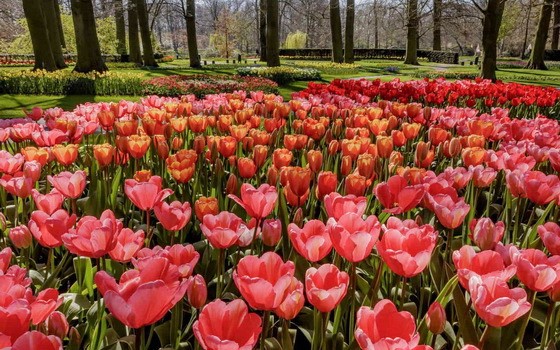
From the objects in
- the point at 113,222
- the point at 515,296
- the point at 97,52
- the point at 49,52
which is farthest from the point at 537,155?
the point at 97,52

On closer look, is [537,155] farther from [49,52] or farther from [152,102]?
[49,52]

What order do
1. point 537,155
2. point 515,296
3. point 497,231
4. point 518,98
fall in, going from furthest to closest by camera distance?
point 518,98 → point 537,155 → point 497,231 → point 515,296

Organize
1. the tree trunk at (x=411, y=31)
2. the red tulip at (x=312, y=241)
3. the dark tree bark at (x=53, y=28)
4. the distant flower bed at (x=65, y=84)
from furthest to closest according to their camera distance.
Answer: the tree trunk at (x=411, y=31) → the dark tree bark at (x=53, y=28) → the distant flower bed at (x=65, y=84) → the red tulip at (x=312, y=241)

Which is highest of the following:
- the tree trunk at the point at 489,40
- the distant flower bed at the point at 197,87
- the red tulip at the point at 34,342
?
the tree trunk at the point at 489,40

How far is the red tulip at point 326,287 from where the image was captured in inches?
48.2

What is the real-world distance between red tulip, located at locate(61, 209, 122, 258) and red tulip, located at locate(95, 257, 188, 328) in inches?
11.1

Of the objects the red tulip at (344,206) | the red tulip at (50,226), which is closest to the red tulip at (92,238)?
the red tulip at (50,226)

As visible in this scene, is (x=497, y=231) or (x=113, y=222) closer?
(x=113, y=222)

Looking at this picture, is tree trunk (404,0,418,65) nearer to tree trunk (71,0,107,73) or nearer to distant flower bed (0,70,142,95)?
tree trunk (71,0,107,73)

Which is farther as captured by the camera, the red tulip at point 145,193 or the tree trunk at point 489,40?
the tree trunk at point 489,40

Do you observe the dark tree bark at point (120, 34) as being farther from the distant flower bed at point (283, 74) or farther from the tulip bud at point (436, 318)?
the tulip bud at point (436, 318)

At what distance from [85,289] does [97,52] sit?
19.2 metres

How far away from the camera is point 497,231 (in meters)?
1.71

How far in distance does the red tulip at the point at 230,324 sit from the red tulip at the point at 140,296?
0.31 feet
